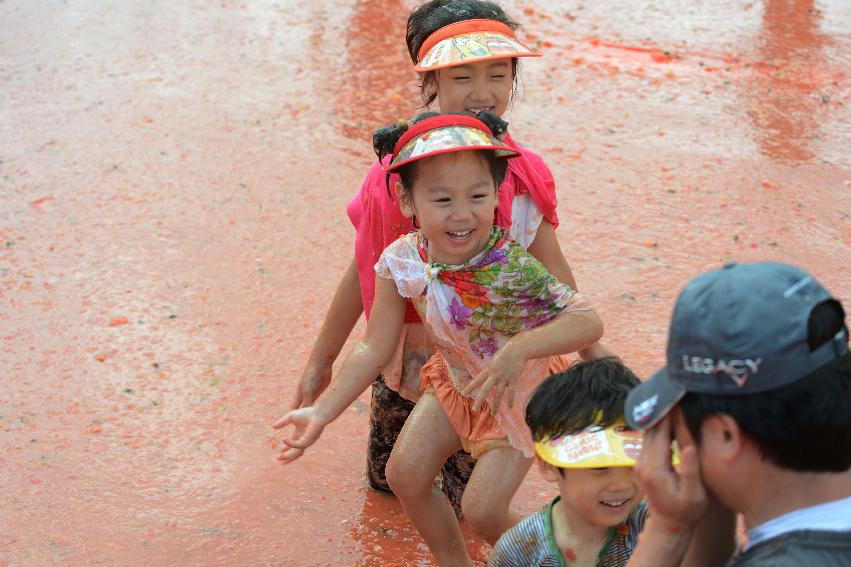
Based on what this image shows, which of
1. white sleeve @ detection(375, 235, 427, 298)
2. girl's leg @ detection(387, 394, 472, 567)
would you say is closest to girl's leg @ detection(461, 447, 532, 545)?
girl's leg @ detection(387, 394, 472, 567)

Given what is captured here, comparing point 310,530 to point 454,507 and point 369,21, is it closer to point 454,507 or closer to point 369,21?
point 454,507

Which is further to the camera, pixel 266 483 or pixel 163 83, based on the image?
pixel 163 83

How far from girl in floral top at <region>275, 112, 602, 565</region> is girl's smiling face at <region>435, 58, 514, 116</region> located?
0.83 feet

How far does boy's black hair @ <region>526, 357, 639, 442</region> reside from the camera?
2.73 metres

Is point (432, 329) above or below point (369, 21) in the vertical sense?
above

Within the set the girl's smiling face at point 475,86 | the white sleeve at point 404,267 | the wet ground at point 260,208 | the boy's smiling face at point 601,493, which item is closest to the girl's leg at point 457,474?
the wet ground at point 260,208

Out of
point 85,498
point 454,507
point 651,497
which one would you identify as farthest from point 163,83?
point 651,497

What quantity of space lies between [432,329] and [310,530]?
1105 mm

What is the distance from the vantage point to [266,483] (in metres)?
4.27

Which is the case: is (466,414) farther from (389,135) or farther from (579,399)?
(389,135)

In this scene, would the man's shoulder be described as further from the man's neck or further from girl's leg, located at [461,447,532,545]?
girl's leg, located at [461,447,532,545]

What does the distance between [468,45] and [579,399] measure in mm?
1336

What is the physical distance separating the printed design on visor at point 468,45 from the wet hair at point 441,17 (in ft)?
0.20

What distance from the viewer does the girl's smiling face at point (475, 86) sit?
3551 millimetres
